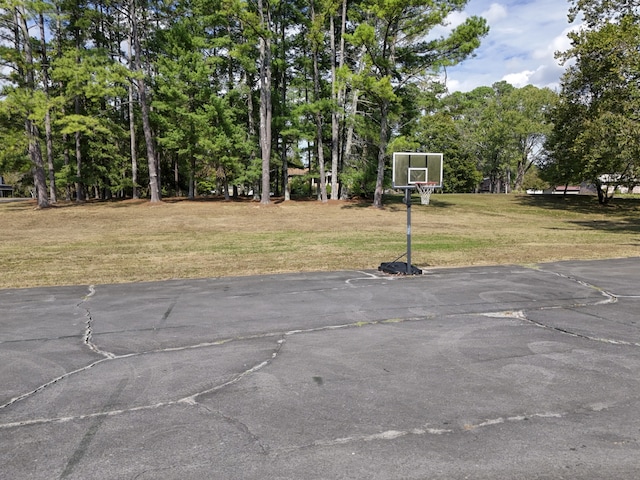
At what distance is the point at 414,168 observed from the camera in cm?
1028

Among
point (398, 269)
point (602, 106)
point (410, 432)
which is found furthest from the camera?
point (602, 106)

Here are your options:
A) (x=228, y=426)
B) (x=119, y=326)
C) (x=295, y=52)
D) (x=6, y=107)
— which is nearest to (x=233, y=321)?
(x=119, y=326)

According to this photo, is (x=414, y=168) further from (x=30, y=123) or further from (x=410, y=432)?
(x=30, y=123)

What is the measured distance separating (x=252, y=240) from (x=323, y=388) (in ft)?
42.7

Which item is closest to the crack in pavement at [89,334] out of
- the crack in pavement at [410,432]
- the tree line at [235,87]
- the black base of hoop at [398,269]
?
the crack in pavement at [410,432]

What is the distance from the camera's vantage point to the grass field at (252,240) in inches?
452

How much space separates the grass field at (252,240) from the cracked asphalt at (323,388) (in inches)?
151

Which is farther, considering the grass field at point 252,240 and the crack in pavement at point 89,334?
the grass field at point 252,240

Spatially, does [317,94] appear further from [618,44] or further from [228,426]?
→ [228,426]

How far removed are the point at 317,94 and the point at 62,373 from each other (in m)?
28.5

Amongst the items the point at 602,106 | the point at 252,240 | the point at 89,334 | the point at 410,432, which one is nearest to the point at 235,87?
the point at 252,240

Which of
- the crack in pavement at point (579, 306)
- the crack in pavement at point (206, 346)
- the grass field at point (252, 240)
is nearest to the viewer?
the crack in pavement at point (206, 346)

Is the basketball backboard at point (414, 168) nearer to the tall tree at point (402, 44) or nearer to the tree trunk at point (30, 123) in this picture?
the tall tree at point (402, 44)

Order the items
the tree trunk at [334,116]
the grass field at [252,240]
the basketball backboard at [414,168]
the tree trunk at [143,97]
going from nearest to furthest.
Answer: the basketball backboard at [414,168] < the grass field at [252,240] < the tree trunk at [143,97] < the tree trunk at [334,116]
